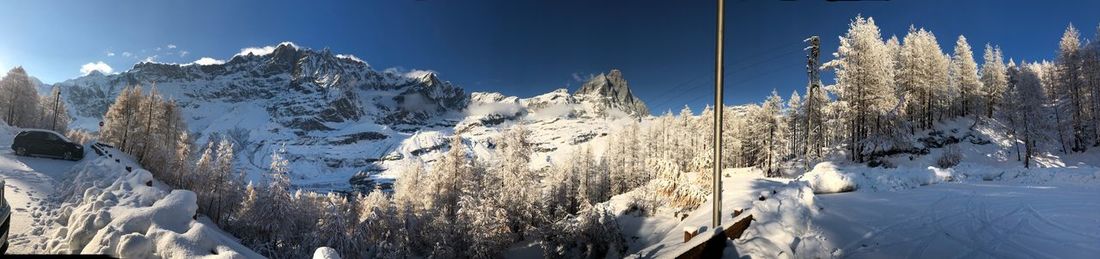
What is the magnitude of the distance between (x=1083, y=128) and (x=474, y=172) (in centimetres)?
5795

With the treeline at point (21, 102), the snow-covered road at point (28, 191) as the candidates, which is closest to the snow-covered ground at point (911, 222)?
the snow-covered road at point (28, 191)

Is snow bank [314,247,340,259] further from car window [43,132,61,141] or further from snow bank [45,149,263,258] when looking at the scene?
car window [43,132,61,141]

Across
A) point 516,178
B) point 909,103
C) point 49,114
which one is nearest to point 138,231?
point 516,178

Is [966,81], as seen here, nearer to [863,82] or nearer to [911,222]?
[863,82]

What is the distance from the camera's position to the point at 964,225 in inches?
437

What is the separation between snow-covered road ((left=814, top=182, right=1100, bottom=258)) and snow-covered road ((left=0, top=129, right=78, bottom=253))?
1622 cm

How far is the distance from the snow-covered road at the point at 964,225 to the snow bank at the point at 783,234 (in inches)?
20.4

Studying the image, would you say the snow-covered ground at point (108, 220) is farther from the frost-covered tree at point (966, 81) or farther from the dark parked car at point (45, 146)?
the frost-covered tree at point (966, 81)

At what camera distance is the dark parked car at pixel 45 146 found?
20.4 meters

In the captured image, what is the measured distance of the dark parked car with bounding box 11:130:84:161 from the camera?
20.4 meters

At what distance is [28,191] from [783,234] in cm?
2085

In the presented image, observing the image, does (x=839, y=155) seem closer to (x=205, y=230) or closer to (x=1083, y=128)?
(x=1083, y=128)

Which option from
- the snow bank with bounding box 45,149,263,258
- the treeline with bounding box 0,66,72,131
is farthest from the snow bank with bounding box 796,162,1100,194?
the treeline with bounding box 0,66,72,131

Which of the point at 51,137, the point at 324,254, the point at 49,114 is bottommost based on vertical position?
the point at 324,254
